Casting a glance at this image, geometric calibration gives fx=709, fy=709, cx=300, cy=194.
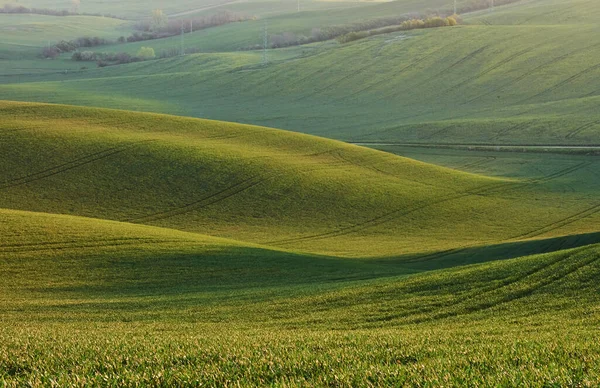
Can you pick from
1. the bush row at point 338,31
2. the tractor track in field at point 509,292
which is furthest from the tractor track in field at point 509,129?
the bush row at point 338,31

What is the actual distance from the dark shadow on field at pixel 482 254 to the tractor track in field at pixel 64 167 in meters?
29.1

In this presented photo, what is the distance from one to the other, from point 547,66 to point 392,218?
234 feet

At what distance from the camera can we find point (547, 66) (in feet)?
369

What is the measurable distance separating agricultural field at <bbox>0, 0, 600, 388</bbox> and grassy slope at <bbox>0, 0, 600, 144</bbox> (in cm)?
58

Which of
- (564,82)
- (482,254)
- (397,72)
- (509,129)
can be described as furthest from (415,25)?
(482,254)

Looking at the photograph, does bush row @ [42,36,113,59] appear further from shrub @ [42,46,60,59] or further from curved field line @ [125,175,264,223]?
curved field line @ [125,175,264,223]

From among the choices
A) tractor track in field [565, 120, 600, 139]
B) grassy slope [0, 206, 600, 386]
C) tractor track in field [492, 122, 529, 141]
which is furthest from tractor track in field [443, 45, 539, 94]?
grassy slope [0, 206, 600, 386]

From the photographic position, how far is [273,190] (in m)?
56.4

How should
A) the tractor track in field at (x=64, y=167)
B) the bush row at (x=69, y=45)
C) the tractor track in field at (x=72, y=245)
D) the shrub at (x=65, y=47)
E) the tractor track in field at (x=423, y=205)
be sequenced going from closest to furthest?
the tractor track in field at (x=72, y=245)
the tractor track in field at (x=423, y=205)
the tractor track in field at (x=64, y=167)
the bush row at (x=69, y=45)
the shrub at (x=65, y=47)

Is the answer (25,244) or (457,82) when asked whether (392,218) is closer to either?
(25,244)

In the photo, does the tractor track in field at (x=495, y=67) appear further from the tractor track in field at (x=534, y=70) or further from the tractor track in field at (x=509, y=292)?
the tractor track in field at (x=509, y=292)

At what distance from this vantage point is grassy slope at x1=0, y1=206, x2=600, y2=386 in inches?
373

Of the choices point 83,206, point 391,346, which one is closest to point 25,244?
point 83,206

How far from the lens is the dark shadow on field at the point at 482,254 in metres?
37.2
